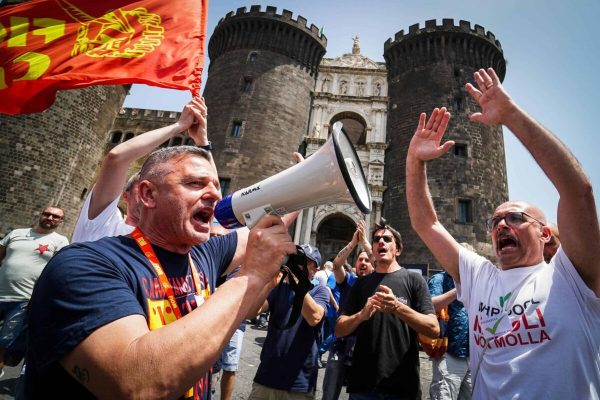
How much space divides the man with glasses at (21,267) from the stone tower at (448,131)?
628 inches

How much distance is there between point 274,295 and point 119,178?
5.86ft

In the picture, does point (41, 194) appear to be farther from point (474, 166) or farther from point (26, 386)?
point (474, 166)

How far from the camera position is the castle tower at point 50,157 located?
15.9 m

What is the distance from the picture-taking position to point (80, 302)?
1034 millimetres

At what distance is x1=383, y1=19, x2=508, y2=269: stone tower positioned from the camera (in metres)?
18.3

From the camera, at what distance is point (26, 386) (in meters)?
1.11

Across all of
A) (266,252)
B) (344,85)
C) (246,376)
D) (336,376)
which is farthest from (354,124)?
(266,252)

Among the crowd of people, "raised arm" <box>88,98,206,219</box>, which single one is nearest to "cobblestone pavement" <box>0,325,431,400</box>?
the crowd of people

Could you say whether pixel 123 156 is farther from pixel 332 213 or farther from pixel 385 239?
pixel 332 213

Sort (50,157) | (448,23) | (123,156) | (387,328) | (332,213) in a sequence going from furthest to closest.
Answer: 1. (448,23)
2. (332,213)
3. (50,157)
4. (387,328)
5. (123,156)

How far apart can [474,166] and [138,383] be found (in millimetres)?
21290

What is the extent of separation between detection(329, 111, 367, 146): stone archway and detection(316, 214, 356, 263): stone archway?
572 cm

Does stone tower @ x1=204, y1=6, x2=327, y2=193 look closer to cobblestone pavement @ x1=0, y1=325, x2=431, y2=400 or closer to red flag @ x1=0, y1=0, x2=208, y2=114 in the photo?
cobblestone pavement @ x1=0, y1=325, x2=431, y2=400

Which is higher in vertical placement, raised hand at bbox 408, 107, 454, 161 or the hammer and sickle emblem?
the hammer and sickle emblem
